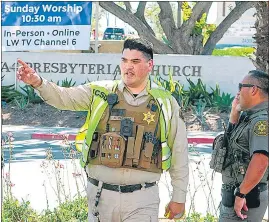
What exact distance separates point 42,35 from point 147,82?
18955mm

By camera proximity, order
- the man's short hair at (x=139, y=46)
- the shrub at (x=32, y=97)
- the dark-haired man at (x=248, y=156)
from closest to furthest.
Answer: the dark-haired man at (x=248, y=156)
the man's short hair at (x=139, y=46)
the shrub at (x=32, y=97)

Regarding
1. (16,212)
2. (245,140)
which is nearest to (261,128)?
(245,140)

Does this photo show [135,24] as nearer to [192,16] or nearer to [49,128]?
[192,16]

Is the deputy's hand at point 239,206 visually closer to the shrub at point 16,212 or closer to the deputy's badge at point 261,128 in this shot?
the deputy's badge at point 261,128

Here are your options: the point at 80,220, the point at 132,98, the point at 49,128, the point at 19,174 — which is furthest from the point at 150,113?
the point at 49,128

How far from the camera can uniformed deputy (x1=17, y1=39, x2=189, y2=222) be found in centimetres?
421

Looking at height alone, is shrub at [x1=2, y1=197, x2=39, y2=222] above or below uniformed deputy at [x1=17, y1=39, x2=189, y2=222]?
below

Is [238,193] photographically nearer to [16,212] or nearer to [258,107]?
[258,107]

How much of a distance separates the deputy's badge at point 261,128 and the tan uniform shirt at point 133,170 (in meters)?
0.43

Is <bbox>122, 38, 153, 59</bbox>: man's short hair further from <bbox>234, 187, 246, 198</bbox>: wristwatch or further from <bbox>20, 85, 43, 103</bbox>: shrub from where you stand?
<bbox>20, 85, 43, 103</bbox>: shrub

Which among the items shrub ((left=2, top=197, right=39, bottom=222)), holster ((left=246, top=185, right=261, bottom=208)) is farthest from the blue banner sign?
holster ((left=246, top=185, right=261, bottom=208))

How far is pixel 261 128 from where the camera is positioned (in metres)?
4.08

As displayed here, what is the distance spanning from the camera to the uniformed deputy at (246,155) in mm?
4035

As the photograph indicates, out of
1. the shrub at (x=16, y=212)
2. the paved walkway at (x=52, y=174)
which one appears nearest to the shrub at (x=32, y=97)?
the paved walkway at (x=52, y=174)
